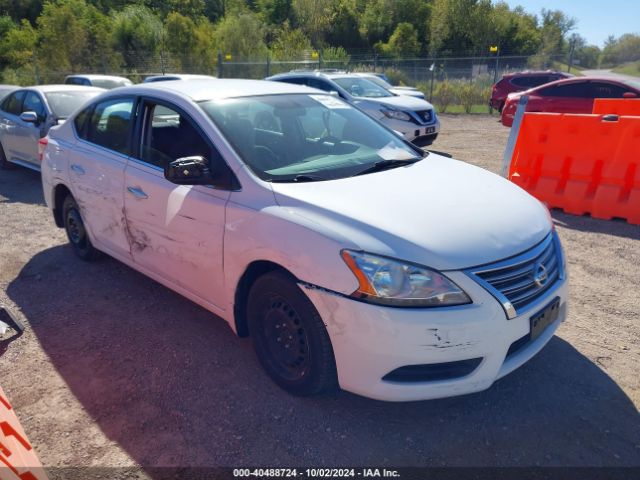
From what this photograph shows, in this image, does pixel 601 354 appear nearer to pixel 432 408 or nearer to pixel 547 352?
pixel 547 352

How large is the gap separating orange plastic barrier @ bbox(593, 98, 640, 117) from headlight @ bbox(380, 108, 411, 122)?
3571 millimetres

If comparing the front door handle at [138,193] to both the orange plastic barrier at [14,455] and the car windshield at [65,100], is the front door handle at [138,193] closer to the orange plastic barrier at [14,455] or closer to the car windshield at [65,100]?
the orange plastic barrier at [14,455]

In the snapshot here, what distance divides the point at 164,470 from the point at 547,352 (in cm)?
245

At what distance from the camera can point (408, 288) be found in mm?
2387

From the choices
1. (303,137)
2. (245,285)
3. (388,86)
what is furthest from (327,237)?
(388,86)

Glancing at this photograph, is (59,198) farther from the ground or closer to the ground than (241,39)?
closer to the ground

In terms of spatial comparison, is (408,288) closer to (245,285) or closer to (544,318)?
(544,318)

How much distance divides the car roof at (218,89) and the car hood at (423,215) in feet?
3.53

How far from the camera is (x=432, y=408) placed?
284 cm

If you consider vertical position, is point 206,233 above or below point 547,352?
above

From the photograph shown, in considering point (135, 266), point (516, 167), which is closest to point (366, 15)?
point (516, 167)

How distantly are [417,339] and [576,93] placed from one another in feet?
42.0

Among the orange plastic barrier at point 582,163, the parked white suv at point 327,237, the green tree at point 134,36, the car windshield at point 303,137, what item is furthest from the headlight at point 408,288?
the green tree at point 134,36

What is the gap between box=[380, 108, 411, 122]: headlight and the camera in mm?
10352
